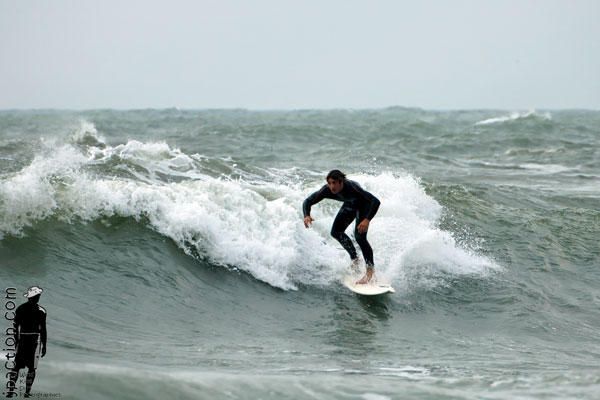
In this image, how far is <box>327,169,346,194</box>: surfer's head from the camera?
8.30 meters

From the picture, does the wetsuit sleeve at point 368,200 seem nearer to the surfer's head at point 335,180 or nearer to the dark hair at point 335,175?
the surfer's head at point 335,180

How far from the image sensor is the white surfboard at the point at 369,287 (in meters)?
8.59

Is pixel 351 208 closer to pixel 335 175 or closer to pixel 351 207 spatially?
pixel 351 207

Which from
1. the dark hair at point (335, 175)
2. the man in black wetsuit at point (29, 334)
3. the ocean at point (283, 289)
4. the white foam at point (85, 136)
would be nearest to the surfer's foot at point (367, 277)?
the ocean at point (283, 289)

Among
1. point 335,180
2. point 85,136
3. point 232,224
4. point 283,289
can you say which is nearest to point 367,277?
point 283,289

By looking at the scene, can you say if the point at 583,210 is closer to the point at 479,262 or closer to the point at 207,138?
the point at 479,262

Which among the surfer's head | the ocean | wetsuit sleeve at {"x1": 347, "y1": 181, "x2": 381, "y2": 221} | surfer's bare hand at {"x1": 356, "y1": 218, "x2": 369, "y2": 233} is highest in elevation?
the surfer's head

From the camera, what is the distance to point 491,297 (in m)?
9.02

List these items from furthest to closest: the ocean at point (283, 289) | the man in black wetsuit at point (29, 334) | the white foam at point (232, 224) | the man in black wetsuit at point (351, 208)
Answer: the white foam at point (232, 224), the man in black wetsuit at point (351, 208), the ocean at point (283, 289), the man in black wetsuit at point (29, 334)

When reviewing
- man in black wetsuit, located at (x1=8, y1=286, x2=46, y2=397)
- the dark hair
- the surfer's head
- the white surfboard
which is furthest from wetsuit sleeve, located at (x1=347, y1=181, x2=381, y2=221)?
man in black wetsuit, located at (x1=8, y1=286, x2=46, y2=397)

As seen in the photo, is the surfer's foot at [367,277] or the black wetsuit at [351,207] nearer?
the black wetsuit at [351,207]

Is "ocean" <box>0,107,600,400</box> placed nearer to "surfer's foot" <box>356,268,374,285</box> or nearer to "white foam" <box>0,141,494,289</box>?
"white foam" <box>0,141,494,289</box>

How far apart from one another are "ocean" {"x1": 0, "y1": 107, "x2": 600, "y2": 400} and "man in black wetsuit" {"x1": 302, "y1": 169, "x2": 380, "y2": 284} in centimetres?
54

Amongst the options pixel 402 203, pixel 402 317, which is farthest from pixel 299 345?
pixel 402 203
